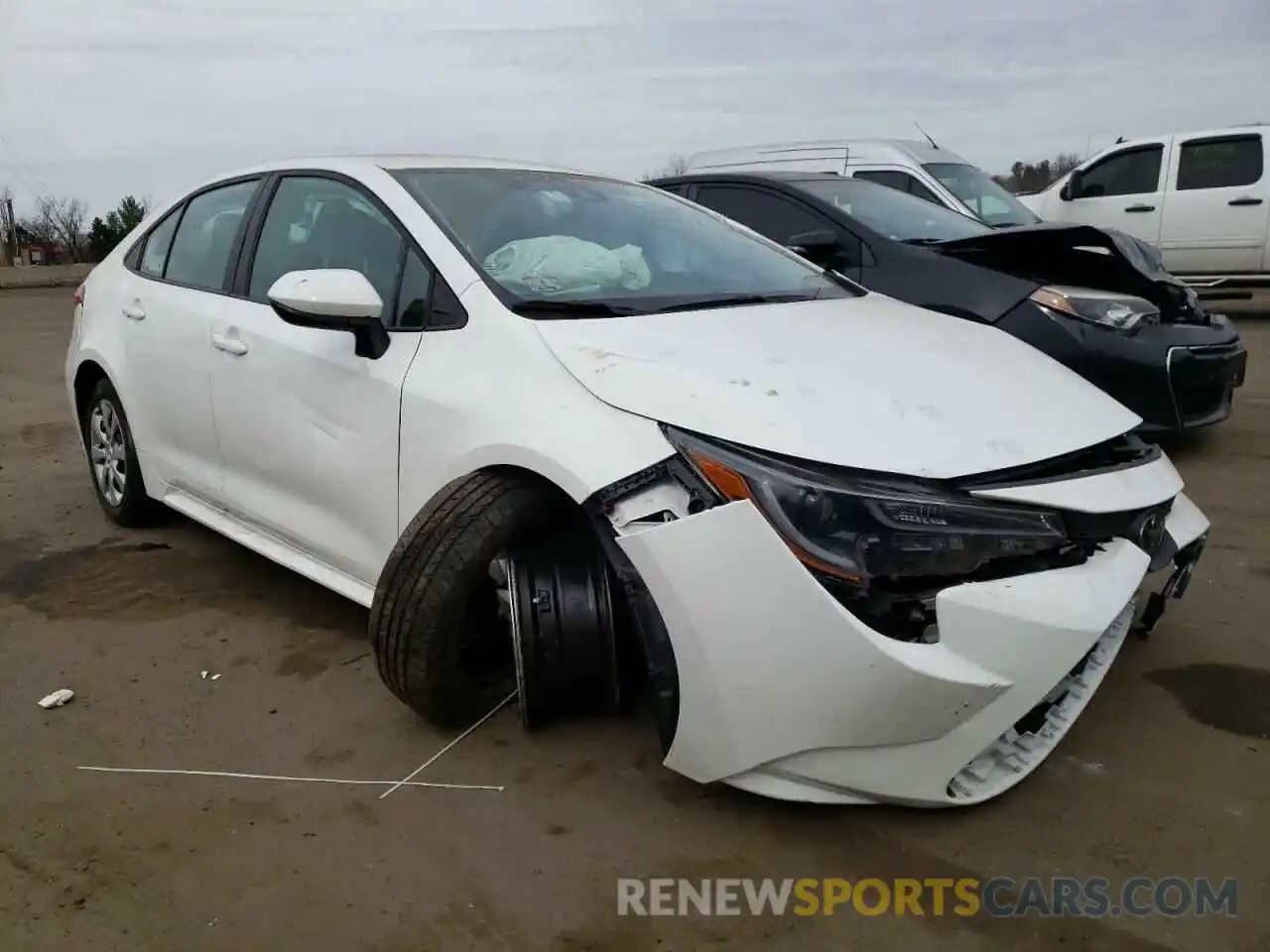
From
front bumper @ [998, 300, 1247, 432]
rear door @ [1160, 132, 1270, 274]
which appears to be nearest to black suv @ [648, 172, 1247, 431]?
front bumper @ [998, 300, 1247, 432]

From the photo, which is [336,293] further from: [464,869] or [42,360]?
[42,360]

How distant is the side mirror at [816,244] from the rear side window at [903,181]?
2.83m

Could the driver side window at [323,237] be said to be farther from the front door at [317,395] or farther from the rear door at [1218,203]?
the rear door at [1218,203]

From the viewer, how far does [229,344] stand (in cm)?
350

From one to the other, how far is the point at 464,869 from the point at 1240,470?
4456mm

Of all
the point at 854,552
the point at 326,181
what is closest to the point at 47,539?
the point at 326,181

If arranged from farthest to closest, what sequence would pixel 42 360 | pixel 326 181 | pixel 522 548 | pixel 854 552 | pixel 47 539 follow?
1. pixel 42 360
2. pixel 47 539
3. pixel 326 181
4. pixel 522 548
5. pixel 854 552

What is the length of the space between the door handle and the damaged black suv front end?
3.30 m

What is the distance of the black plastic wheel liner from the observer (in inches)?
102

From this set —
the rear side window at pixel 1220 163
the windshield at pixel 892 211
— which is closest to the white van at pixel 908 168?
the windshield at pixel 892 211

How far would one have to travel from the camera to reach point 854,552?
216 cm

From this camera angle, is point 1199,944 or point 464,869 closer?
point 1199,944

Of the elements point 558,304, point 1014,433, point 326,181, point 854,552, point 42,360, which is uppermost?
point 326,181

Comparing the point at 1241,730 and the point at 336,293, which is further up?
the point at 336,293
